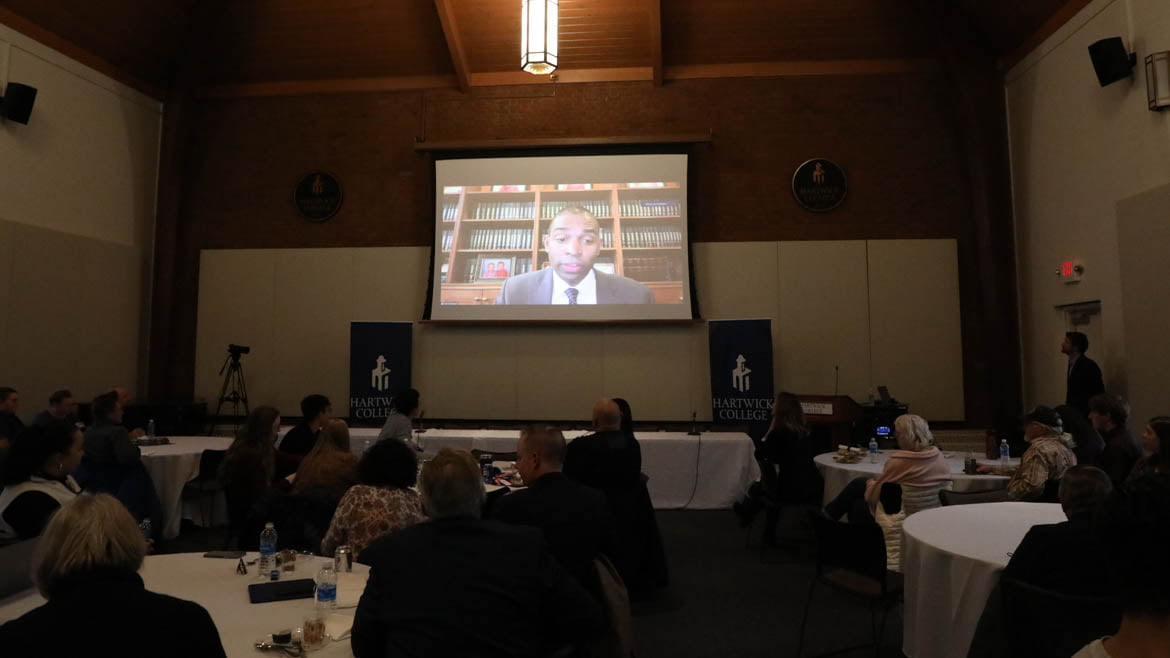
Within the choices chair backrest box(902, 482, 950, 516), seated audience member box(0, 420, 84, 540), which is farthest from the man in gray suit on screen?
seated audience member box(0, 420, 84, 540)

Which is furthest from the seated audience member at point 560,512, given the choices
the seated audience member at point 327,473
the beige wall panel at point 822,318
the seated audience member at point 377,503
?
the beige wall panel at point 822,318

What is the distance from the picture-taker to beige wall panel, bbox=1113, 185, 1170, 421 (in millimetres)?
6031

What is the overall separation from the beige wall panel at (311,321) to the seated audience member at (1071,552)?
8336 millimetres

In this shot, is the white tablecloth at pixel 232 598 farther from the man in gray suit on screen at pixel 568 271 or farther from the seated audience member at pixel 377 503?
the man in gray suit on screen at pixel 568 271

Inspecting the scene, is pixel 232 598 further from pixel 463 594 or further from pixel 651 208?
pixel 651 208

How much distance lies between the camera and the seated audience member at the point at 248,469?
4.05 metres

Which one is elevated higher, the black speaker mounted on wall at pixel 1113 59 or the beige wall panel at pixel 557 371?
the black speaker mounted on wall at pixel 1113 59

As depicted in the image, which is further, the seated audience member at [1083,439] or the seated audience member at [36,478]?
the seated audience member at [1083,439]

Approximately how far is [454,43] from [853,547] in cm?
747

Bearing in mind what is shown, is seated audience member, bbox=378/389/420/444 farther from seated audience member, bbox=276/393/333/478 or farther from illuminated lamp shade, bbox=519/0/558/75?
illuminated lamp shade, bbox=519/0/558/75

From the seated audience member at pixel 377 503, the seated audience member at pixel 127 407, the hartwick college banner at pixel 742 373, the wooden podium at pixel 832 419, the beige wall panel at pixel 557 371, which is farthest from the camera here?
the beige wall panel at pixel 557 371

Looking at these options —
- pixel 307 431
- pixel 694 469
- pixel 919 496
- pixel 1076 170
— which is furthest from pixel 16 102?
pixel 1076 170

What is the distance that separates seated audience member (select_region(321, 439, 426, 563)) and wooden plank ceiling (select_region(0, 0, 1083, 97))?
684 centimetres

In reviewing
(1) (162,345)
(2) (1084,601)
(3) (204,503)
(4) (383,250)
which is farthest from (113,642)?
(1) (162,345)
